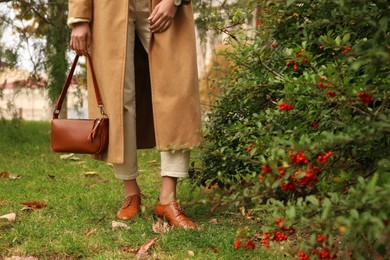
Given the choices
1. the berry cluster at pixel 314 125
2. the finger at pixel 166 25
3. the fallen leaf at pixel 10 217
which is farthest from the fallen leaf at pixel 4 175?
the berry cluster at pixel 314 125

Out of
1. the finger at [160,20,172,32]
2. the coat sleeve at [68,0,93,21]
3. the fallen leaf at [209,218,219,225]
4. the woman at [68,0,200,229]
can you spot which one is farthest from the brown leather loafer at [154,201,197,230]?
the coat sleeve at [68,0,93,21]

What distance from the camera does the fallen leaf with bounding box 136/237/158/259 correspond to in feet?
8.15

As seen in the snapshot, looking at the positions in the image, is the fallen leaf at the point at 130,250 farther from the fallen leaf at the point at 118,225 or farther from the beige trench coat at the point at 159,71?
the beige trench coat at the point at 159,71

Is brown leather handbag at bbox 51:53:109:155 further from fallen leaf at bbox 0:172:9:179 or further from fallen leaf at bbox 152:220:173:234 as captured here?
fallen leaf at bbox 0:172:9:179

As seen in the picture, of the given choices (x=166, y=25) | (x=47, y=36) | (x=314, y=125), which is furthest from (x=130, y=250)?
(x=47, y=36)

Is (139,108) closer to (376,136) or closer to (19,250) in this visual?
(19,250)

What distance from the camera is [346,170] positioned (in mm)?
2137

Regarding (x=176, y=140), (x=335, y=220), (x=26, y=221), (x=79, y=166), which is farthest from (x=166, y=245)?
(x=79, y=166)

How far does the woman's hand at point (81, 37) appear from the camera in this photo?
3.01 m

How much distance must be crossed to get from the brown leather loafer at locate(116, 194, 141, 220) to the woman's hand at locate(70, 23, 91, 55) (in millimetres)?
762

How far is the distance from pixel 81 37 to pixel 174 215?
945 mm

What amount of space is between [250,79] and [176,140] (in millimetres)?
463

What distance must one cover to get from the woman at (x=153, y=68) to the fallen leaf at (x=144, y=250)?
277 mm

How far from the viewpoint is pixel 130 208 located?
124 inches
